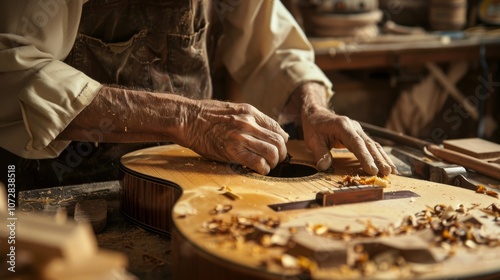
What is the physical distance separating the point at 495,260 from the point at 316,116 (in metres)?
1.09

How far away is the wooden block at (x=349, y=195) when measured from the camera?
1.79 meters

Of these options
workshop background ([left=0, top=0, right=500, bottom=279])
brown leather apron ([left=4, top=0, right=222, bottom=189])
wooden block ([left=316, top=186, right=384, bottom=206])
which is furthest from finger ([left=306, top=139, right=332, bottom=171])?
workshop background ([left=0, top=0, right=500, bottom=279])

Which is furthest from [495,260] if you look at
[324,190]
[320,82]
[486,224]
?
[320,82]

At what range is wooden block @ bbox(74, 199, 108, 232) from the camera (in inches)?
77.8

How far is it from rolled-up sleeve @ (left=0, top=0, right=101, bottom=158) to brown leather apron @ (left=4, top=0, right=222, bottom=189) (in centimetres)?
33

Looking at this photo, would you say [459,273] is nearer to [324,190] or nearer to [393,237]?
[393,237]

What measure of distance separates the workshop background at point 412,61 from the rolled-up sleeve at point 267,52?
5.60 feet

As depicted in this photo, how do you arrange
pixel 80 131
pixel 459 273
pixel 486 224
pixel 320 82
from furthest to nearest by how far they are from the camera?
pixel 320 82
pixel 80 131
pixel 486 224
pixel 459 273

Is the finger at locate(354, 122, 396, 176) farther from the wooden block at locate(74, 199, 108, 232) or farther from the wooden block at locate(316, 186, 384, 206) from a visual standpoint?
the wooden block at locate(74, 199, 108, 232)

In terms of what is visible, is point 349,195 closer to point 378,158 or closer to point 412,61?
point 378,158

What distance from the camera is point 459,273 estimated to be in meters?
1.40

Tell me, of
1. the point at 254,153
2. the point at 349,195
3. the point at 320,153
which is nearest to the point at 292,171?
the point at 320,153

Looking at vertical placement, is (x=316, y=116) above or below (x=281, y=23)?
below

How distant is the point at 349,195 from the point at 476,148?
793mm
